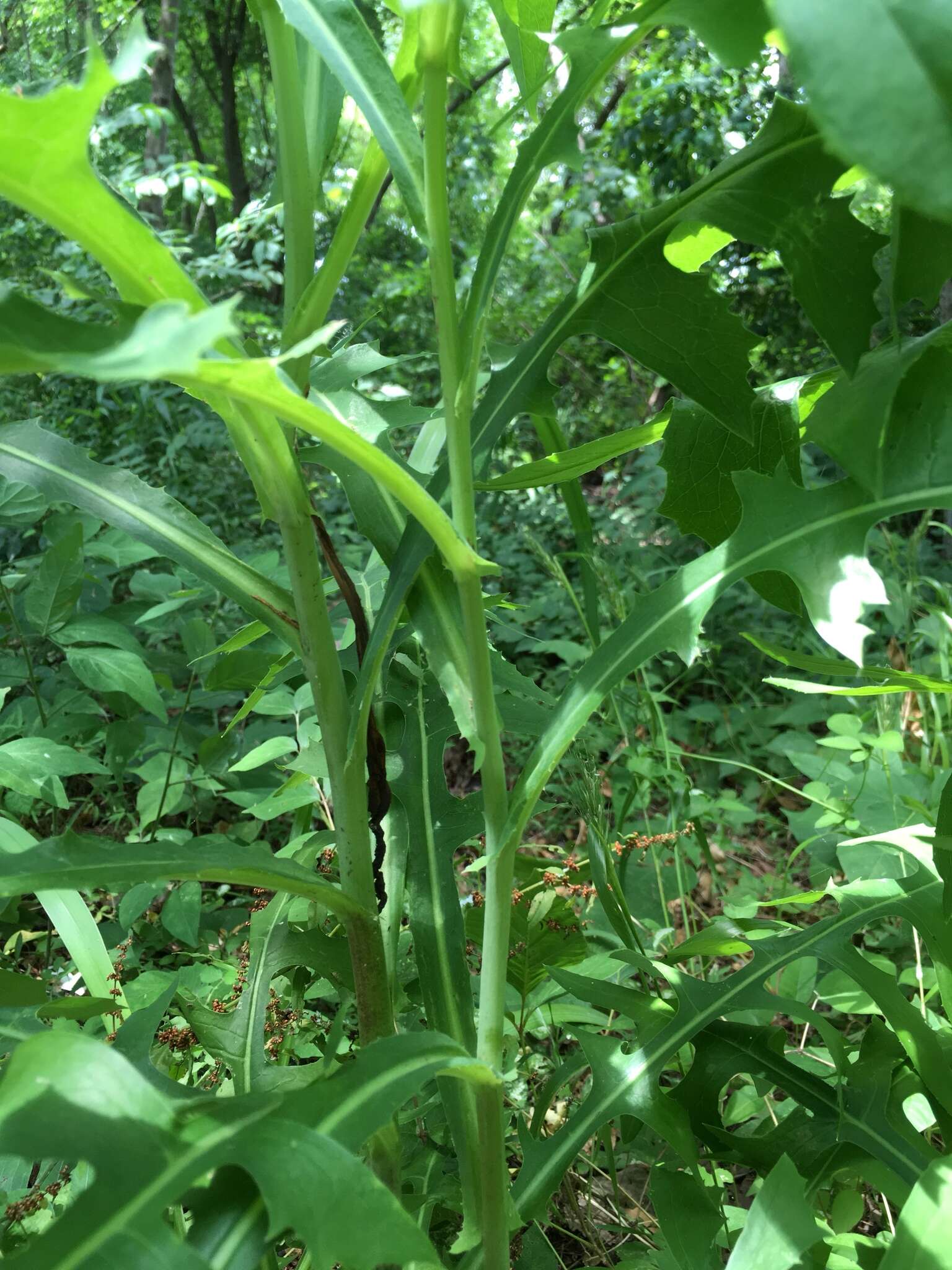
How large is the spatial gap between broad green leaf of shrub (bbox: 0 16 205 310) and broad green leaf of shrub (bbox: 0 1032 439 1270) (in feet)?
1.16

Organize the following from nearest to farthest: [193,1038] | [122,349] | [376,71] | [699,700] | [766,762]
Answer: [122,349] < [376,71] < [193,1038] < [766,762] < [699,700]

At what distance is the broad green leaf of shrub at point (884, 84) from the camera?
0.27 meters

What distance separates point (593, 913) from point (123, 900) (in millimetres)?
589

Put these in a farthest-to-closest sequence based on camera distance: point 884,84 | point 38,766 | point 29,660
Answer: point 29,660 → point 38,766 → point 884,84

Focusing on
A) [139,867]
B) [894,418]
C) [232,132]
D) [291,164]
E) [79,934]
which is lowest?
[79,934]

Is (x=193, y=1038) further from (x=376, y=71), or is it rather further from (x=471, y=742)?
(x=376, y=71)

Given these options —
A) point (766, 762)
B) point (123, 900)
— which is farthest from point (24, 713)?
point (766, 762)

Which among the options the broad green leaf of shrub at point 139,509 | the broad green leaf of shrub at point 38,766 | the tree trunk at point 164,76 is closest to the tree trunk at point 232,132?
the tree trunk at point 164,76

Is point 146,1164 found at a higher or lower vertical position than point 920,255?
lower

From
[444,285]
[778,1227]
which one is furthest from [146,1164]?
[444,285]

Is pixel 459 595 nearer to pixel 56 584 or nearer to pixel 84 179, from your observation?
pixel 84 179

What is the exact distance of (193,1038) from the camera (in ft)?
2.39

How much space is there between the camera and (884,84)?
0.89 ft

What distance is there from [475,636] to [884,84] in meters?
0.32
